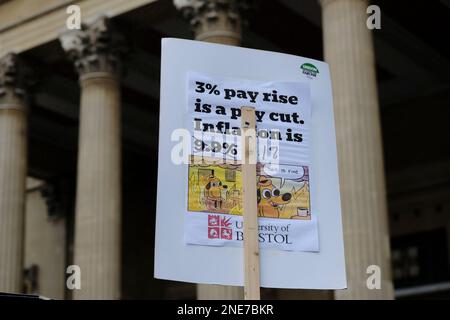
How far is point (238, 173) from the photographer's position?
6375mm

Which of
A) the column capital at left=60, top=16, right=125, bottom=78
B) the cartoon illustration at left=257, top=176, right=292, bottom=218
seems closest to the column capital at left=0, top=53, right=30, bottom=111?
the column capital at left=60, top=16, right=125, bottom=78

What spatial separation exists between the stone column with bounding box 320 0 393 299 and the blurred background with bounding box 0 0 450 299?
0.03 m

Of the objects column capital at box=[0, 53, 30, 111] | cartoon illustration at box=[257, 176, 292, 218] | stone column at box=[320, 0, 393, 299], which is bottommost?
cartoon illustration at box=[257, 176, 292, 218]

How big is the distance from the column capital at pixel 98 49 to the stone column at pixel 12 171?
8.22 feet

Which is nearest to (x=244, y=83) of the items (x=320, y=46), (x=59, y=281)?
(x=320, y=46)

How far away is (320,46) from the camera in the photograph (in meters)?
24.7

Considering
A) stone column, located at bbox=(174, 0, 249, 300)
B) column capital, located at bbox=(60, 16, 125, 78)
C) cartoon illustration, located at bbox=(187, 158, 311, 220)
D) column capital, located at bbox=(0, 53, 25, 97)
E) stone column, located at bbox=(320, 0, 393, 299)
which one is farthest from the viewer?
column capital, located at bbox=(0, 53, 25, 97)

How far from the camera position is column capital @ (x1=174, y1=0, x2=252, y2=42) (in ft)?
62.2

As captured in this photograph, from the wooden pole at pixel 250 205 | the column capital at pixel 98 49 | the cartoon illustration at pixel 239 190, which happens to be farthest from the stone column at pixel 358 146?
the wooden pole at pixel 250 205

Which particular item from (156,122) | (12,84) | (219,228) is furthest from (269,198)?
(156,122)

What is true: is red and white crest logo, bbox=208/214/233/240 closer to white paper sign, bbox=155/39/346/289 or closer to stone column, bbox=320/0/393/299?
white paper sign, bbox=155/39/346/289

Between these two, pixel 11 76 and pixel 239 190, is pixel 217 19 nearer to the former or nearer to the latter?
pixel 11 76

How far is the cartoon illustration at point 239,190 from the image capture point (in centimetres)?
626

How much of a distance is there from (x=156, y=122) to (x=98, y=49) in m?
9.75
